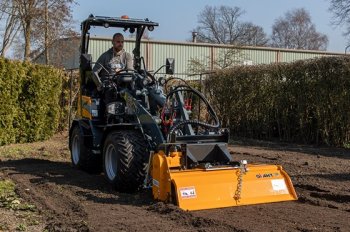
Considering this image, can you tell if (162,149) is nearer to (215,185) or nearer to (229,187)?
(215,185)

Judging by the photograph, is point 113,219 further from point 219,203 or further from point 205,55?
point 205,55

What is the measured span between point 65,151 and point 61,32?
1199cm

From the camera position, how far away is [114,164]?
26.7 feet

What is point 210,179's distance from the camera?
271 inches

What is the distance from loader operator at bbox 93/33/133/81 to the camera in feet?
30.5

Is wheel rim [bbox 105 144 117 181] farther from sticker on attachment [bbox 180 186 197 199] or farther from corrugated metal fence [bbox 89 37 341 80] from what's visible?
corrugated metal fence [bbox 89 37 341 80]

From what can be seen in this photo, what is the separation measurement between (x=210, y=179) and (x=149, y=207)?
0.86 metres

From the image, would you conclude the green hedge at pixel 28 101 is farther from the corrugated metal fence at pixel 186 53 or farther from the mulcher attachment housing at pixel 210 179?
the corrugated metal fence at pixel 186 53

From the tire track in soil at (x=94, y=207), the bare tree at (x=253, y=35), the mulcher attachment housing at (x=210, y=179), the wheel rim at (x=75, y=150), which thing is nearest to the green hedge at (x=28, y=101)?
the wheel rim at (x=75, y=150)

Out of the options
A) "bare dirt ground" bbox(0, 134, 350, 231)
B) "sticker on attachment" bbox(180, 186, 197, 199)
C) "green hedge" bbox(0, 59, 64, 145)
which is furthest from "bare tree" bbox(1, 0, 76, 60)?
"sticker on attachment" bbox(180, 186, 197, 199)

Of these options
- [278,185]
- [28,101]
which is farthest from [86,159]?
[28,101]

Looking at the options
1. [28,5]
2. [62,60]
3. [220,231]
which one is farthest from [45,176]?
[62,60]

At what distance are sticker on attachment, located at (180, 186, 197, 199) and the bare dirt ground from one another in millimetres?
217

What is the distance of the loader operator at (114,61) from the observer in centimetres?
929
